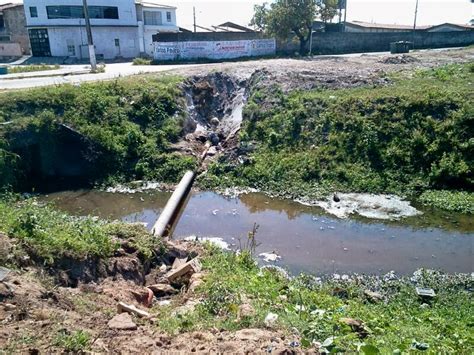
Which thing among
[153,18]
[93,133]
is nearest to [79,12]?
[153,18]

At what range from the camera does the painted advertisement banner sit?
31.4 m

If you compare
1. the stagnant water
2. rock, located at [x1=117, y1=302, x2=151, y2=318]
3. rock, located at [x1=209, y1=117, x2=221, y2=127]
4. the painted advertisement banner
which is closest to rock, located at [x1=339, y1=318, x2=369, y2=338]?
rock, located at [x1=117, y1=302, x2=151, y2=318]

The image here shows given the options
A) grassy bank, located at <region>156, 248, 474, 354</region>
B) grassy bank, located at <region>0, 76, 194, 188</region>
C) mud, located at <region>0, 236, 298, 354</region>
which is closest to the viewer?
mud, located at <region>0, 236, 298, 354</region>

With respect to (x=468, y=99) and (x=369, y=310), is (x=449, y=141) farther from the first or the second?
(x=369, y=310)

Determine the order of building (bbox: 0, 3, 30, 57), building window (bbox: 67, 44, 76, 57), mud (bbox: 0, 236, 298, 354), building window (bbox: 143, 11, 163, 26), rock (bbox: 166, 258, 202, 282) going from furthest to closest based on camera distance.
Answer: building window (bbox: 143, 11, 163, 26) < building (bbox: 0, 3, 30, 57) < building window (bbox: 67, 44, 76, 57) < rock (bbox: 166, 258, 202, 282) < mud (bbox: 0, 236, 298, 354)

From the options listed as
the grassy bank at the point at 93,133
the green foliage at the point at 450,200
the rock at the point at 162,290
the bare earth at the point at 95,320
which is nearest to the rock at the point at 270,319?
the bare earth at the point at 95,320

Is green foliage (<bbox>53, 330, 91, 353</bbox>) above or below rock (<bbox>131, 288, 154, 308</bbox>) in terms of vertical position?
above

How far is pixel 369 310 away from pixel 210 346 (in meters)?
3.81

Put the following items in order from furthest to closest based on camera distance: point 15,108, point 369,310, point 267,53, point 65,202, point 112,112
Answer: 1. point 267,53
2. point 112,112
3. point 15,108
4. point 65,202
5. point 369,310

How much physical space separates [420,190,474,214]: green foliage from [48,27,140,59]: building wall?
36.1m

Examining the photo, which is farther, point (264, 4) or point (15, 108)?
point (264, 4)

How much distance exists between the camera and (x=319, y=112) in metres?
18.3

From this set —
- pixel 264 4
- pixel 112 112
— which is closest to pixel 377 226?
pixel 112 112

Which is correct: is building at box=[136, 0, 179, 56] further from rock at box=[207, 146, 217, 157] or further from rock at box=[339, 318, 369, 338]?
rock at box=[339, 318, 369, 338]
